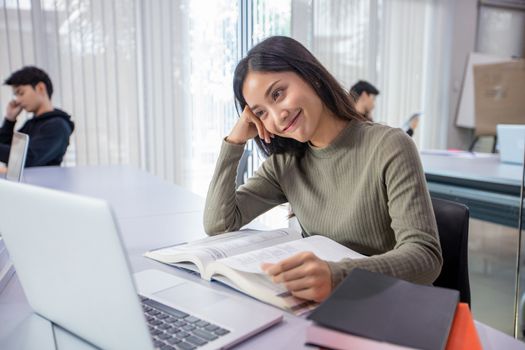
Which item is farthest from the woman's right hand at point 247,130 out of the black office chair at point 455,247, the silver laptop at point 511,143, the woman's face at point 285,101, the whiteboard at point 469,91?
the whiteboard at point 469,91

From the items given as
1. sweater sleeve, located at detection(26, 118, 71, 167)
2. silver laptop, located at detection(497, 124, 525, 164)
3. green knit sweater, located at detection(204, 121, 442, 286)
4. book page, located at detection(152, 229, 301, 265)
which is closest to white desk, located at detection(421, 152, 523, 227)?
silver laptop, located at detection(497, 124, 525, 164)

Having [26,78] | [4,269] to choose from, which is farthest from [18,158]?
[26,78]

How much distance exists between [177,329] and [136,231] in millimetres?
683

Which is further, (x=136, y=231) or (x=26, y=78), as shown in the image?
(x=26, y=78)

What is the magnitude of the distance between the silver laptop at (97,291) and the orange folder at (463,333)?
0.24m

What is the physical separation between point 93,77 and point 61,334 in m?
3.16

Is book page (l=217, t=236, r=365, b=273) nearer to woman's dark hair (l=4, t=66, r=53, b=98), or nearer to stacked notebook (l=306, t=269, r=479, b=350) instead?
stacked notebook (l=306, t=269, r=479, b=350)

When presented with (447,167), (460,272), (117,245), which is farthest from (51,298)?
(447,167)

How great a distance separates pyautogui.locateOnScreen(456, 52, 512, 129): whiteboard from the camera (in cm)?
519

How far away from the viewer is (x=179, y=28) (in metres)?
3.68

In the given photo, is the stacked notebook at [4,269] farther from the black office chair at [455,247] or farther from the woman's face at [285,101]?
the black office chair at [455,247]

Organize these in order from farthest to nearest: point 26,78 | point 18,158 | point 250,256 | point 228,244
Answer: point 26,78, point 18,158, point 228,244, point 250,256

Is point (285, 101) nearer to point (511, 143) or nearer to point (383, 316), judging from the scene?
point (383, 316)

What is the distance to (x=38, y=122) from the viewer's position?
2.72 metres
